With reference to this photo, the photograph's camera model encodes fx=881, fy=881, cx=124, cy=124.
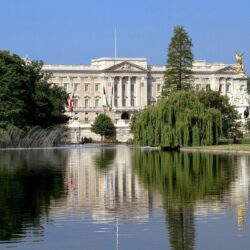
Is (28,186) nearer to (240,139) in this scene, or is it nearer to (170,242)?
(170,242)

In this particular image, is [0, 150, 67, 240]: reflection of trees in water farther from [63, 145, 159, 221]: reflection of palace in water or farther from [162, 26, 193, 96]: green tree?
[162, 26, 193, 96]: green tree

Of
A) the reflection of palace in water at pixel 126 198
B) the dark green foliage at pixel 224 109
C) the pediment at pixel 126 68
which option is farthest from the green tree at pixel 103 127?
the reflection of palace in water at pixel 126 198

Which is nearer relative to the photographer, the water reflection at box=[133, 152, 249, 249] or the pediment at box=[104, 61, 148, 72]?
the water reflection at box=[133, 152, 249, 249]

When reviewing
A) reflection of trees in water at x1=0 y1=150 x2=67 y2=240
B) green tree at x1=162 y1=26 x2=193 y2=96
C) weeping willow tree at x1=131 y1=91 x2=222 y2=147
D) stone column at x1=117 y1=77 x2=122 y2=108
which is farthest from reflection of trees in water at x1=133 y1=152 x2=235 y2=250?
stone column at x1=117 y1=77 x2=122 y2=108

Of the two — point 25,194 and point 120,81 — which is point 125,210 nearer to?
point 25,194

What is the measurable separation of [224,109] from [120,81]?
84.2 metres

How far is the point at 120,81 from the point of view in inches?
6467

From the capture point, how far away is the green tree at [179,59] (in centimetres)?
9431

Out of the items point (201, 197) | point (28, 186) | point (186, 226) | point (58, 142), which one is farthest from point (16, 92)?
point (186, 226)

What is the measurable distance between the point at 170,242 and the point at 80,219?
3943mm

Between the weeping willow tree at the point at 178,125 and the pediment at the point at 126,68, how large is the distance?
300 ft

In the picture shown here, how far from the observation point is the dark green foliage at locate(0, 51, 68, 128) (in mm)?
74938

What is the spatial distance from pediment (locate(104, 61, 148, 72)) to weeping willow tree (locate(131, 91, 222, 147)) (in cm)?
9151

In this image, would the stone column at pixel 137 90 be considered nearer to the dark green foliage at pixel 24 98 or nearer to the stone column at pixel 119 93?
the stone column at pixel 119 93
